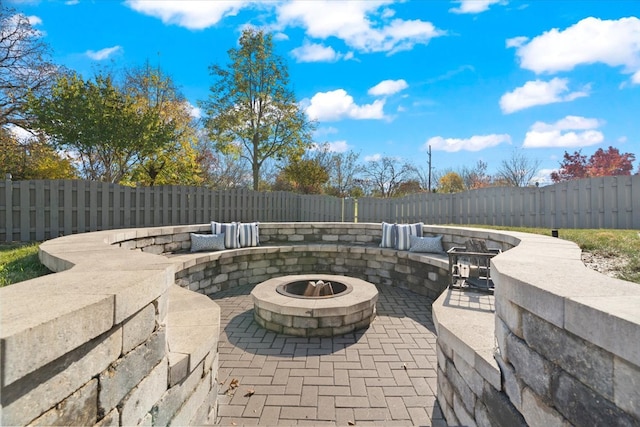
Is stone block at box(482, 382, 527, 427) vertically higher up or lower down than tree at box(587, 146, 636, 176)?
lower down

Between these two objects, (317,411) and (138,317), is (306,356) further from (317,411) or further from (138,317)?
(138,317)

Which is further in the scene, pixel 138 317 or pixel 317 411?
pixel 317 411

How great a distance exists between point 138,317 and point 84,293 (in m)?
0.30

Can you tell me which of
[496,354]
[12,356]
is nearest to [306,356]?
[496,354]

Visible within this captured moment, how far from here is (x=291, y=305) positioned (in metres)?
4.27

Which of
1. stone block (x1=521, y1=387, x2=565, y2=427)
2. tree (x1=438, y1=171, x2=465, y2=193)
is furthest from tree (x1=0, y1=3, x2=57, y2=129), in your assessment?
tree (x1=438, y1=171, x2=465, y2=193)

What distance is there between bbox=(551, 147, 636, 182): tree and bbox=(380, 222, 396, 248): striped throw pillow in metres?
19.5

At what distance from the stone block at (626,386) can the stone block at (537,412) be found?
384 millimetres

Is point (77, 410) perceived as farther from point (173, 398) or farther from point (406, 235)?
point (406, 235)

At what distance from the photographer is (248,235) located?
718 centimetres

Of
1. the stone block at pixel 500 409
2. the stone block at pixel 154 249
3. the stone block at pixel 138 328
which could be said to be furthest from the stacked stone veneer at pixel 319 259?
the stone block at pixel 138 328

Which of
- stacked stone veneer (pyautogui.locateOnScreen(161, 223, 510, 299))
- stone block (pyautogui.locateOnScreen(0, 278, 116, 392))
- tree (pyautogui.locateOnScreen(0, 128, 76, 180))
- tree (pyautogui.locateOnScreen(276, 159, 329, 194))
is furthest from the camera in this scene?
tree (pyautogui.locateOnScreen(276, 159, 329, 194))

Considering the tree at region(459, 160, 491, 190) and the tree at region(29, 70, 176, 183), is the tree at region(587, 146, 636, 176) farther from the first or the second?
the tree at region(29, 70, 176, 183)

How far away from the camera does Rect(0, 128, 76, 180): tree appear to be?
35.6ft
